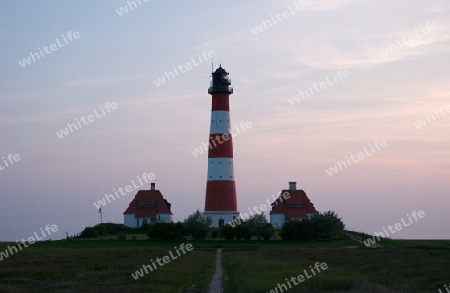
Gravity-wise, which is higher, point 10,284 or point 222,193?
point 222,193

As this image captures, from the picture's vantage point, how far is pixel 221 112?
254 feet

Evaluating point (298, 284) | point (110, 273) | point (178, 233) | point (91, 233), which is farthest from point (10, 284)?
point (91, 233)

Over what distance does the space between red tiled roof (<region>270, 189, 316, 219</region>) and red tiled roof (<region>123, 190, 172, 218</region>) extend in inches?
A: 598

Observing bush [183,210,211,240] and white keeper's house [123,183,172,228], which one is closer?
bush [183,210,211,240]

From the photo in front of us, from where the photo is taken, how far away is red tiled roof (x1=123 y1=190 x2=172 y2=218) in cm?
9250

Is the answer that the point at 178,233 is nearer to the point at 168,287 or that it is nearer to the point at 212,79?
the point at 212,79

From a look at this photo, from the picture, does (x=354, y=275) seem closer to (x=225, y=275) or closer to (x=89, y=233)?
(x=225, y=275)

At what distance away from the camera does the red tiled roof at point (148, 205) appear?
303ft

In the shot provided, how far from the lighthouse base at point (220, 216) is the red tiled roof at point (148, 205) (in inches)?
606

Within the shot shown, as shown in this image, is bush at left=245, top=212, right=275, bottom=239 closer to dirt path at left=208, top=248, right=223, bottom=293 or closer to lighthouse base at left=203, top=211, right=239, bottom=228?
lighthouse base at left=203, top=211, right=239, bottom=228

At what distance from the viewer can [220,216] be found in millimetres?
78688

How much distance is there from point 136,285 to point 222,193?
164ft

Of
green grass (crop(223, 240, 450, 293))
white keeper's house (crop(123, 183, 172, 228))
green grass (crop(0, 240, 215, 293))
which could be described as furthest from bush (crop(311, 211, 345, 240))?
green grass (crop(0, 240, 215, 293))

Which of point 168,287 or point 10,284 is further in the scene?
point 10,284
